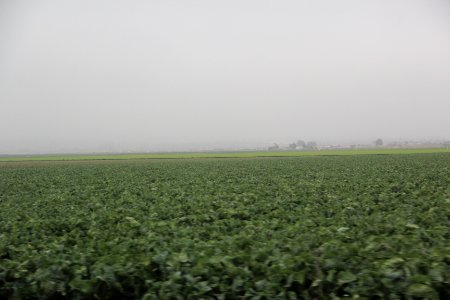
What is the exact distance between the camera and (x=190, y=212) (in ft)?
30.1

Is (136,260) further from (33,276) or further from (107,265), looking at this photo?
(33,276)

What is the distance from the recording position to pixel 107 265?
14.4ft

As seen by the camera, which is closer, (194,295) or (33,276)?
(194,295)

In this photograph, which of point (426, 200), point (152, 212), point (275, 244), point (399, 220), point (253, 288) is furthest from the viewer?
point (426, 200)

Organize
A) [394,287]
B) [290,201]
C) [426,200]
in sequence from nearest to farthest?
[394,287] → [426,200] → [290,201]

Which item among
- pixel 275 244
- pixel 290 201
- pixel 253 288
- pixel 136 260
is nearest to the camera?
pixel 253 288

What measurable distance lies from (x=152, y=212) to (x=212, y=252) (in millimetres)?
4436

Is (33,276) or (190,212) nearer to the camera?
(33,276)

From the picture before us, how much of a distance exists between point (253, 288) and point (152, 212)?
539 centimetres

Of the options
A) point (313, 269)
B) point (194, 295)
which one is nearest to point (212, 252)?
point (194, 295)

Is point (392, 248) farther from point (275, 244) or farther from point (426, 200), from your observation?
point (426, 200)

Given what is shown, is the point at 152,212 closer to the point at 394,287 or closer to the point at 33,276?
the point at 33,276

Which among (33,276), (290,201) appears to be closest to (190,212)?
(290,201)

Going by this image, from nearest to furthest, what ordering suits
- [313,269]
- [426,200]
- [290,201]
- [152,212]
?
[313,269] < [152,212] < [426,200] < [290,201]
